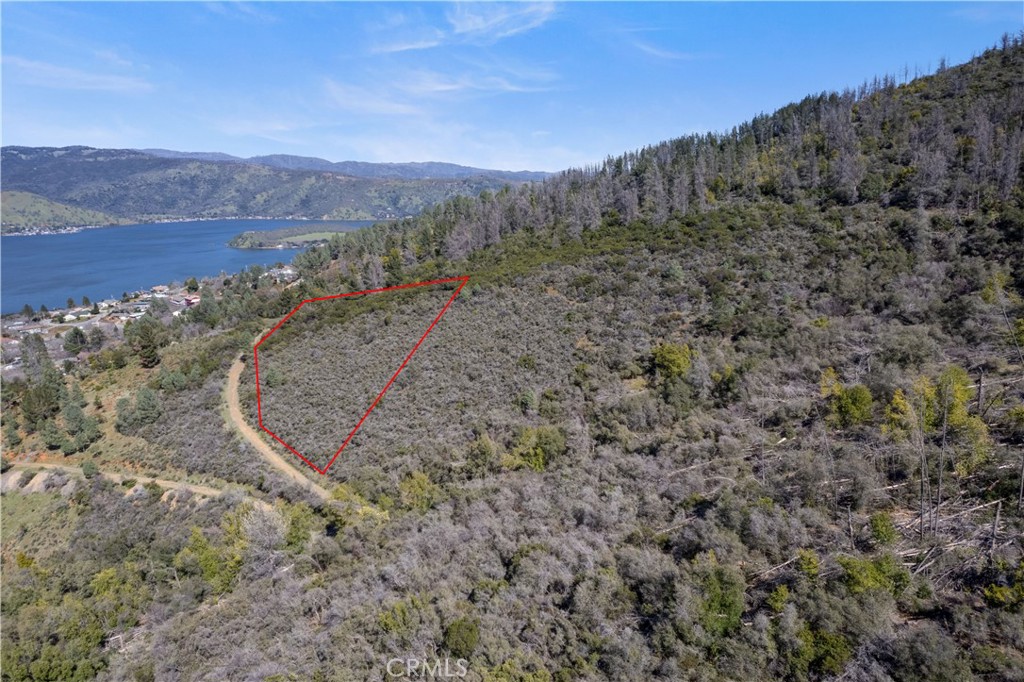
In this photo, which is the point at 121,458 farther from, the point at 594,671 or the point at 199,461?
the point at 594,671

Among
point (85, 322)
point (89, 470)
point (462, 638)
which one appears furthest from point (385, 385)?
point (85, 322)

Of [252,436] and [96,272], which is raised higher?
[252,436]

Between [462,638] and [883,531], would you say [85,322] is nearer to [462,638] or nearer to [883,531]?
[462,638]

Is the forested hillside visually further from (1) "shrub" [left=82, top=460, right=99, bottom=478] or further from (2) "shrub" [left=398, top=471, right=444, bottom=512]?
(1) "shrub" [left=82, top=460, right=99, bottom=478]

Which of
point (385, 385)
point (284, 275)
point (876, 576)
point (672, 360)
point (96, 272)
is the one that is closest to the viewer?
point (876, 576)

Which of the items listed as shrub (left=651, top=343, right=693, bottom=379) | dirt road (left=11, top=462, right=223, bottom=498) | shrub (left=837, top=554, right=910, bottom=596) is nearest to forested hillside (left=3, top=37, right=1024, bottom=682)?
shrub (left=837, top=554, right=910, bottom=596)
